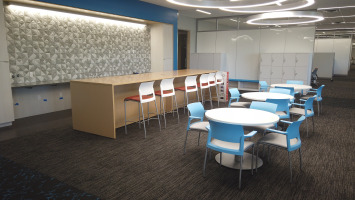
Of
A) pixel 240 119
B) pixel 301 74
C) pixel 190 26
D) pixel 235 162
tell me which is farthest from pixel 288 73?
pixel 240 119

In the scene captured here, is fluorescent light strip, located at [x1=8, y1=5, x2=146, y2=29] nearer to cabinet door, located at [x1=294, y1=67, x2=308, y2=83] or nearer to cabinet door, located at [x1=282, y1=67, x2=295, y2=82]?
cabinet door, located at [x1=282, y1=67, x2=295, y2=82]

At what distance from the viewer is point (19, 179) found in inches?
130

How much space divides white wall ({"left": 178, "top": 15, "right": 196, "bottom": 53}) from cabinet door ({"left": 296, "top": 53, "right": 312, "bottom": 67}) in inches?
179

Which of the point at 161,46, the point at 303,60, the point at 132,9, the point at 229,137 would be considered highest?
the point at 132,9

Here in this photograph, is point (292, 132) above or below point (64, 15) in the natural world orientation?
below

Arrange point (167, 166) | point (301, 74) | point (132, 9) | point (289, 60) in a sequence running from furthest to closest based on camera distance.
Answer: point (289, 60) < point (301, 74) < point (132, 9) < point (167, 166)

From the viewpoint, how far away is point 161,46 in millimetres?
9289

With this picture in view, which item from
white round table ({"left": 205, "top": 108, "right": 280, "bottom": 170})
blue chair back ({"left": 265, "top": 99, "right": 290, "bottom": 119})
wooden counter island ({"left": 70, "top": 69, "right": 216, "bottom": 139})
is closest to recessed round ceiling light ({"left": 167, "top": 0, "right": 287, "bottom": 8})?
wooden counter island ({"left": 70, "top": 69, "right": 216, "bottom": 139})

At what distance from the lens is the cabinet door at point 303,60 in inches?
374

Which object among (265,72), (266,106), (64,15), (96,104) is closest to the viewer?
(266,106)

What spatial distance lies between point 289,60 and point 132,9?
6059mm

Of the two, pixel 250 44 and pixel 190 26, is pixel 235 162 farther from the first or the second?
pixel 190 26

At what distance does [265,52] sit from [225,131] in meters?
8.54

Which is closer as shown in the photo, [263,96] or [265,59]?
[263,96]
